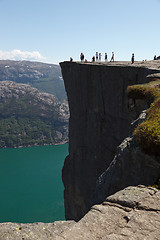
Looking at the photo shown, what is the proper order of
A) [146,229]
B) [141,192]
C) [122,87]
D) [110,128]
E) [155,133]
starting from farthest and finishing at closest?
[110,128]
[122,87]
[155,133]
[141,192]
[146,229]

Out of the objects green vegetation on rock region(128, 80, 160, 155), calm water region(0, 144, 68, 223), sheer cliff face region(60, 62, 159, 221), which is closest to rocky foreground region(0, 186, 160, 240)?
green vegetation on rock region(128, 80, 160, 155)

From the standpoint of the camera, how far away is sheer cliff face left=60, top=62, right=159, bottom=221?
29.1m

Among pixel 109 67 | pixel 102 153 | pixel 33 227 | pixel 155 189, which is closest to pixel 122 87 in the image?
pixel 109 67

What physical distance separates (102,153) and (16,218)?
Answer: 77520 millimetres

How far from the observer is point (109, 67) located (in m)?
30.2

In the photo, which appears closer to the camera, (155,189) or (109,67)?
(155,189)

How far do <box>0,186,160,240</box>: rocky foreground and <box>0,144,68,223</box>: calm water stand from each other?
90261mm

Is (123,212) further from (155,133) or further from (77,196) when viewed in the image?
(77,196)

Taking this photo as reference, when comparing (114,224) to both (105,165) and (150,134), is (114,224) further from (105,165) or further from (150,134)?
(105,165)

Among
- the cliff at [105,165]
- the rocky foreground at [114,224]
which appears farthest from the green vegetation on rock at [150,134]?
the rocky foreground at [114,224]

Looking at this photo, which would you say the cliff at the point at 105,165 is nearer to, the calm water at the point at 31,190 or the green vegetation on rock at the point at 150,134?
the green vegetation on rock at the point at 150,134

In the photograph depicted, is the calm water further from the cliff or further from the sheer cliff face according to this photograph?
the cliff

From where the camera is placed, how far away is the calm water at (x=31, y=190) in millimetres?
97500

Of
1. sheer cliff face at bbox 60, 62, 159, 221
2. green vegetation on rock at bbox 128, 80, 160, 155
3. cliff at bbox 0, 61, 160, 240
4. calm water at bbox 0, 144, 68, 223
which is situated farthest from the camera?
calm water at bbox 0, 144, 68, 223
